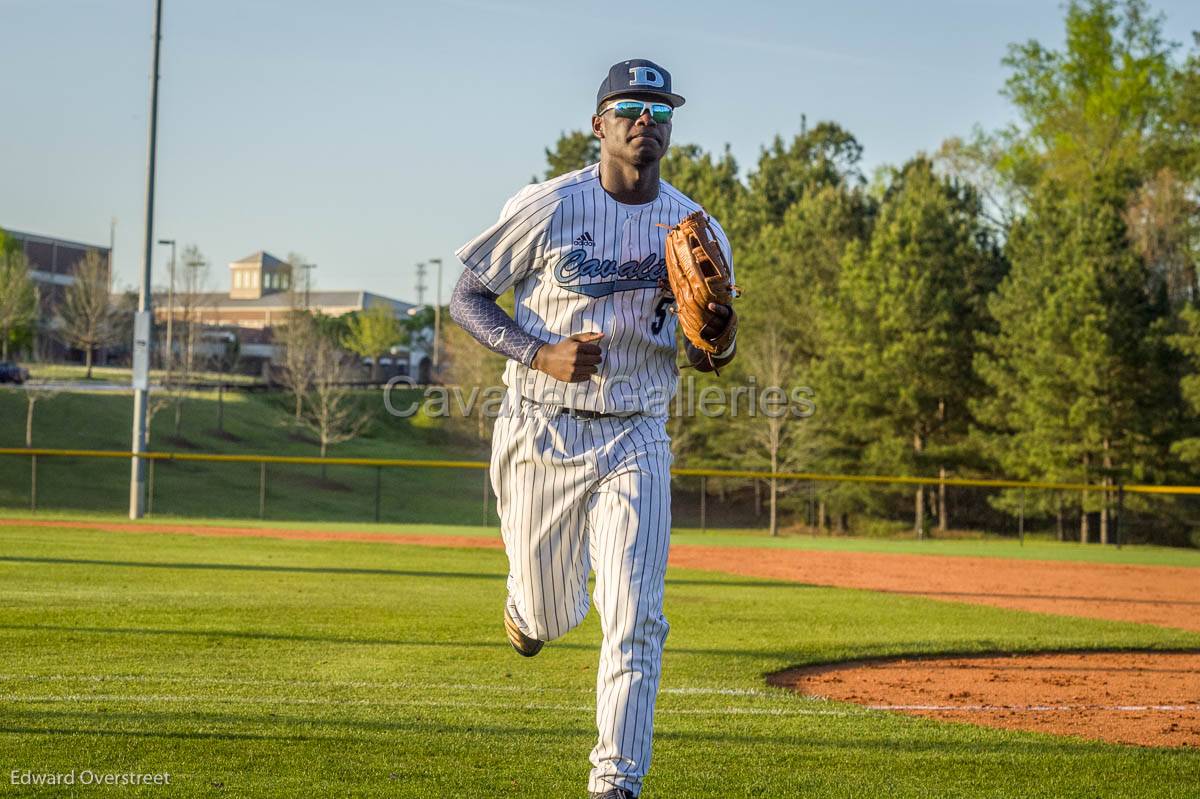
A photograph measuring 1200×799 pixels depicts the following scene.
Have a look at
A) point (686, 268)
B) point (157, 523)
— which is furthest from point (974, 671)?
point (157, 523)

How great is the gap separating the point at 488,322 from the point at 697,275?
767mm

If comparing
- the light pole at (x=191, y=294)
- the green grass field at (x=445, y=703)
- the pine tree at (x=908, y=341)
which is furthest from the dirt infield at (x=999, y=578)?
the light pole at (x=191, y=294)

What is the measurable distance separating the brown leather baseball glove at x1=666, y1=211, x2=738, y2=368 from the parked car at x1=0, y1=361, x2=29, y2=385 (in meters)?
51.3

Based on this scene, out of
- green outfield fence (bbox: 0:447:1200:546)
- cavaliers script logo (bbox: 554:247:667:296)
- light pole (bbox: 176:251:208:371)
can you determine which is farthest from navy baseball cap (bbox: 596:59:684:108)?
light pole (bbox: 176:251:208:371)

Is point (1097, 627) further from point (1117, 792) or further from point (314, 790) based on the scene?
point (314, 790)

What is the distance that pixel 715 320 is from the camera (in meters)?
4.22

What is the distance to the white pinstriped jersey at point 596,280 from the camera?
13.9 feet

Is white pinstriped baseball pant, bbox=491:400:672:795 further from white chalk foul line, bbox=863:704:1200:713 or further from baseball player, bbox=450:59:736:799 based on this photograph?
white chalk foul line, bbox=863:704:1200:713

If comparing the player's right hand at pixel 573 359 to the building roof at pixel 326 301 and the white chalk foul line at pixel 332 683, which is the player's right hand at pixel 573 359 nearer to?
the white chalk foul line at pixel 332 683

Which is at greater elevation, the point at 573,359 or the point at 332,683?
the point at 573,359

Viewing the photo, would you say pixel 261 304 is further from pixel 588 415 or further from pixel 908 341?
pixel 588 415

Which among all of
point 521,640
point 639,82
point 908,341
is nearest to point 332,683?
point 521,640

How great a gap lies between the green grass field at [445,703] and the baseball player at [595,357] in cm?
81

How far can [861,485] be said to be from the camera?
3938cm
